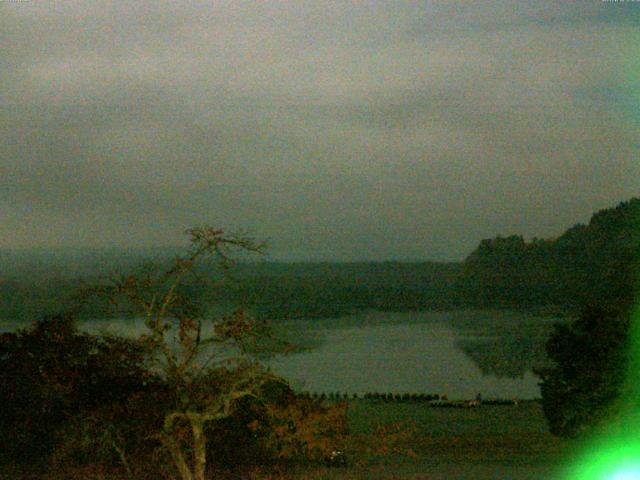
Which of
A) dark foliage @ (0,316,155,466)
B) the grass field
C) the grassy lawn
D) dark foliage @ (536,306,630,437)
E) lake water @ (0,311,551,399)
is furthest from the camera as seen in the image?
lake water @ (0,311,551,399)

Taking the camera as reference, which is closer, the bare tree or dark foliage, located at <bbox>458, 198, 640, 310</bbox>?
the bare tree

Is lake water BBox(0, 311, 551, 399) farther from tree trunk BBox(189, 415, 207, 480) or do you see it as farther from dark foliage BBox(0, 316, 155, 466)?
tree trunk BBox(189, 415, 207, 480)

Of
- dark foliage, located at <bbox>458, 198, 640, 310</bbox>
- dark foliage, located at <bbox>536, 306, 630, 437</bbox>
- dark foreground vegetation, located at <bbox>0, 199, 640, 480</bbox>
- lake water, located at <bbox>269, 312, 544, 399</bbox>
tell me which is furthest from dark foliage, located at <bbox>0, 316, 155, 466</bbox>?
dark foliage, located at <bbox>458, 198, 640, 310</bbox>

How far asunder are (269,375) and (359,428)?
12669 mm

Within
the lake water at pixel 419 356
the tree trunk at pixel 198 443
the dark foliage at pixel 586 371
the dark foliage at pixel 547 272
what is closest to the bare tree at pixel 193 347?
the tree trunk at pixel 198 443

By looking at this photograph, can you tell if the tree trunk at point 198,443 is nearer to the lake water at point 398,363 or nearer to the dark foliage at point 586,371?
the dark foliage at point 586,371

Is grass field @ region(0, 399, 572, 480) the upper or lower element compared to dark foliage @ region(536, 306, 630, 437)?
lower

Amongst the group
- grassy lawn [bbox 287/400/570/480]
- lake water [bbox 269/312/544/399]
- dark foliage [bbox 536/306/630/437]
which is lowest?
lake water [bbox 269/312/544/399]

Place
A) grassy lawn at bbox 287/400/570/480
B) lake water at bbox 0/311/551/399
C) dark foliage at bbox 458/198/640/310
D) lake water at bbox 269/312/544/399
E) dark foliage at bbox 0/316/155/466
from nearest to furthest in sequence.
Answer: grassy lawn at bbox 287/400/570/480
dark foliage at bbox 0/316/155/466
lake water at bbox 269/312/544/399
lake water at bbox 0/311/551/399
dark foliage at bbox 458/198/640/310

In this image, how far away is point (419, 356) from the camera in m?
55.0

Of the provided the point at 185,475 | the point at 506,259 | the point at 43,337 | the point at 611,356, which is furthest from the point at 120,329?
the point at 506,259

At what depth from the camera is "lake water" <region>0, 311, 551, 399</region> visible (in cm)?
3953

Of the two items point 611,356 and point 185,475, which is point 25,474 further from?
point 611,356

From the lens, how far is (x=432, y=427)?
24.0 m
